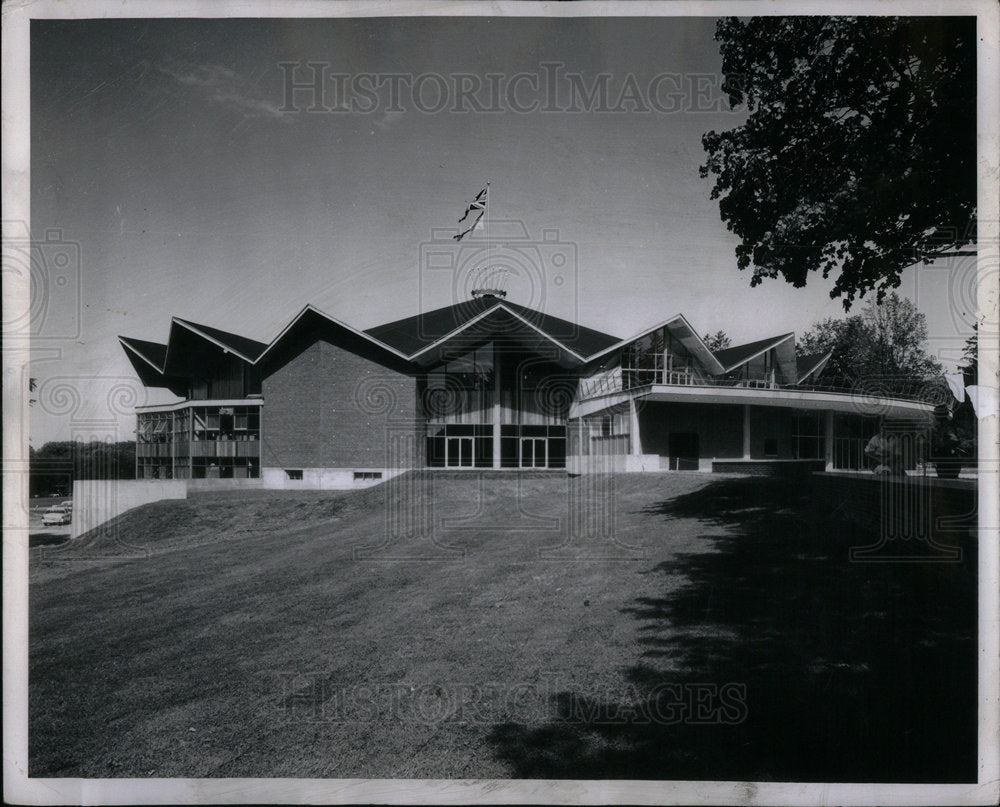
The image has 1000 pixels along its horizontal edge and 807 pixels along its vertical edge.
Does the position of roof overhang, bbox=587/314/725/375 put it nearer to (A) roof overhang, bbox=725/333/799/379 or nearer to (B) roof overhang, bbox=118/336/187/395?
(A) roof overhang, bbox=725/333/799/379

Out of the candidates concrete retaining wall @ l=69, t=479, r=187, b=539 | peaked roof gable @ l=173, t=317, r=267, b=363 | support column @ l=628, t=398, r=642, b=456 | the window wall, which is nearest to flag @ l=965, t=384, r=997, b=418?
peaked roof gable @ l=173, t=317, r=267, b=363

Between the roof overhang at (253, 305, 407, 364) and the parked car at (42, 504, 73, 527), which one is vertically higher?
the roof overhang at (253, 305, 407, 364)

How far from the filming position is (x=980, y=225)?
4.79 m

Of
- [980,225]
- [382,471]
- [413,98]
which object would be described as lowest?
[382,471]

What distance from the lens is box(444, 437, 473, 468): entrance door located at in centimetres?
1263

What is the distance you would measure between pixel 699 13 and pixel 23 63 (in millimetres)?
5779

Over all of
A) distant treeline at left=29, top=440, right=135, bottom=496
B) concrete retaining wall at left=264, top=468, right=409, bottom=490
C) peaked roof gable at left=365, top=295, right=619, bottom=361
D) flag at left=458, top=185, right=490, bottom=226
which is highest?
flag at left=458, top=185, right=490, bottom=226

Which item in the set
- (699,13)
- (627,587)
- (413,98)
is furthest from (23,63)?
(627,587)

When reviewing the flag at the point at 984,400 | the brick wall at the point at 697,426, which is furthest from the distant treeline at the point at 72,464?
the brick wall at the point at 697,426

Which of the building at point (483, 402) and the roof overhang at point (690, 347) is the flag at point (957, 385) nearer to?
the building at point (483, 402)

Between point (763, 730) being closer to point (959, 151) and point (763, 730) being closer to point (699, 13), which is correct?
point (959, 151)

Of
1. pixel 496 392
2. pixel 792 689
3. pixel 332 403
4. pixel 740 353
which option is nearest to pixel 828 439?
pixel 740 353

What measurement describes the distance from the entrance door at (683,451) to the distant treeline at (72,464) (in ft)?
36.5

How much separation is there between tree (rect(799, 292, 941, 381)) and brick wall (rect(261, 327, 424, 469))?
7294 millimetres
